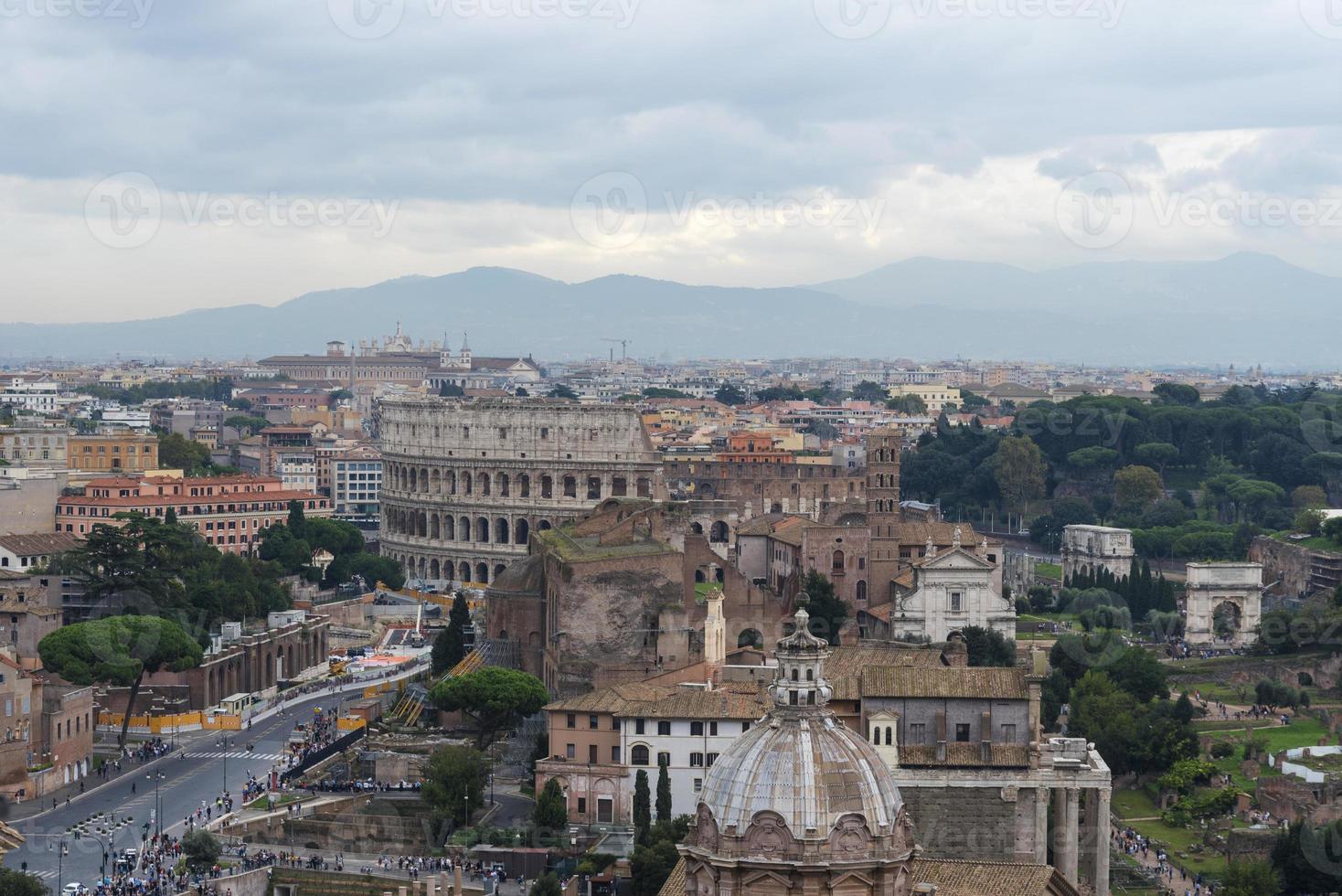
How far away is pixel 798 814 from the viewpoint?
2477cm

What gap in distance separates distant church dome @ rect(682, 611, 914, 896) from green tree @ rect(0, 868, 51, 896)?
2096cm

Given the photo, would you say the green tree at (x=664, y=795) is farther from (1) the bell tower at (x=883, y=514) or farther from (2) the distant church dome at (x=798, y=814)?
(2) the distant church dome at (x=798, y=814)

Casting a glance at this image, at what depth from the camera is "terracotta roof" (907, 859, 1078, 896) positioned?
3572 cm

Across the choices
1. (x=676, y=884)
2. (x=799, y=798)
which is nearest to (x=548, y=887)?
(x=676, y=884)

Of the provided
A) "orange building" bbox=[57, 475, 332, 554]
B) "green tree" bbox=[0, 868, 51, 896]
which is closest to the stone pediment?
"green tree" bbox=[0, 868, 51, 896]

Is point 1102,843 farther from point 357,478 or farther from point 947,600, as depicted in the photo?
point 357,478

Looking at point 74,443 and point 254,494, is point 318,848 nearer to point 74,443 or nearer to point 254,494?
point 254,494

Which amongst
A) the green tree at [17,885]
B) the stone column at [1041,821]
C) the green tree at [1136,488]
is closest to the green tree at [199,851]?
the green tree at [17,885]

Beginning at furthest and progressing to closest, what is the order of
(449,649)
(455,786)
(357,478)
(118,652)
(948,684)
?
(357,478)
(449,649)
(118,652)
(455,786)
(948,684)

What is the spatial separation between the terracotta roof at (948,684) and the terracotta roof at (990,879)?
26.6ft

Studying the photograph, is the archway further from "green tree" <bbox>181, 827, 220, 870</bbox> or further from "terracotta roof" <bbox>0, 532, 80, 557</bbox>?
"green tree" <bbox>181, 827, 220, 870</bbox>

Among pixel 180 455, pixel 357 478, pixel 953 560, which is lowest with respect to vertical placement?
pixel 357 478

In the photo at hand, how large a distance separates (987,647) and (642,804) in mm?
17447

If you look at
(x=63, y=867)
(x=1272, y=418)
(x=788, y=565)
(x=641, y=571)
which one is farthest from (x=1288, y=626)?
(x=1272, y=418)
